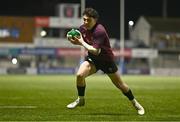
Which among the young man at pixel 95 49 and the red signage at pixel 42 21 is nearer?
the young man at pixel 95 49

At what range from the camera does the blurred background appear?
5625cm

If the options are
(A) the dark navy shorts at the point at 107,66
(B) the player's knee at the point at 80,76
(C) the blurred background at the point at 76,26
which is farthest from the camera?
(C) the blurred background at the point at 76,26

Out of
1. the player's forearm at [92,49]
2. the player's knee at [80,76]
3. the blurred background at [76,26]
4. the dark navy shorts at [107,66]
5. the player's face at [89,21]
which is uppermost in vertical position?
the player's face at [89,21]

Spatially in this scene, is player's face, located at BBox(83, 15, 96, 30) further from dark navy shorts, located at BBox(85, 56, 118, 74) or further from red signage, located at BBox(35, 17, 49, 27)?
red signage, located at BBox(35, 17, 49, 27)

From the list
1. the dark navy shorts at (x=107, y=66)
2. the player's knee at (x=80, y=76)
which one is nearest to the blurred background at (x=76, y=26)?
the player's knee at (x=80, y=76)

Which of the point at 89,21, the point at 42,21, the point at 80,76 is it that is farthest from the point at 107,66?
the point at 42,21

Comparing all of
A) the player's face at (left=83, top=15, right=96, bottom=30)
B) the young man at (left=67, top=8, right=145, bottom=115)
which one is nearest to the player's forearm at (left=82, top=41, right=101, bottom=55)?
the young man at (left=67, top=8, right=145, bottom=115)

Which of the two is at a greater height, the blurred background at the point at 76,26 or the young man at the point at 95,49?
the young man at the point at 95,49

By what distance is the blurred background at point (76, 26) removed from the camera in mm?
56250

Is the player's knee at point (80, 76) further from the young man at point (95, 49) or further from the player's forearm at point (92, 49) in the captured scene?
the player's forearm at point (92, 49)

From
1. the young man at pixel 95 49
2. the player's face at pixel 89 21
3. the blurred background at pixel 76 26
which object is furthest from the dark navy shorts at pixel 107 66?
the blurred background at pixel 76 26

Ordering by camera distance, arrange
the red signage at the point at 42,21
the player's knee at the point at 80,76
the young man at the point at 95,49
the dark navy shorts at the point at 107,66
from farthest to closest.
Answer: the red signage at the point at 42,21 < the player's knee at the point at 80,76 < the dark navy shorts at the point at 107,66 < the young man at the point at 95,49

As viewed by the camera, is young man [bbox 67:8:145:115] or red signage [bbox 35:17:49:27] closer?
young man [bbox 67:8:145:115]

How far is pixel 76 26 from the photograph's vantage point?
63.7m
